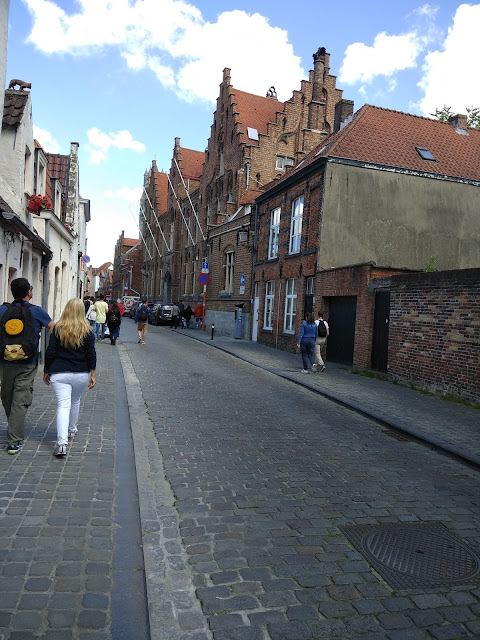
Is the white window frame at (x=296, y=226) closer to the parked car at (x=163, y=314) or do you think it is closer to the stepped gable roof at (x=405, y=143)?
the stepped gable roof at (x=405, y=143)


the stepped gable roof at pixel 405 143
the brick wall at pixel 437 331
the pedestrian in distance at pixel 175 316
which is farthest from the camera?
the pedestrian in distance at pixel 175 316

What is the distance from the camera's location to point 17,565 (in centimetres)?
314

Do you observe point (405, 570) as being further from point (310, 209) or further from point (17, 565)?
point (310, 209)

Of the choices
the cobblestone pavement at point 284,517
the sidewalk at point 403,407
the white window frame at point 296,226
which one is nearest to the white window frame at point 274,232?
the white window frame at point 296,226

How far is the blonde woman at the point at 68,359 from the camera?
538 centimetres

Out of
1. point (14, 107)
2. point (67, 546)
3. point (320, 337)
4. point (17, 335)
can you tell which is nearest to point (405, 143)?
point (320, 337)

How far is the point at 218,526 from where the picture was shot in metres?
3.90

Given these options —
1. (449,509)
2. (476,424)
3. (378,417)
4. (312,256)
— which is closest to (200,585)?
(449,509)

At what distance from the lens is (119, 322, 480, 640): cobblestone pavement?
9.20 ft

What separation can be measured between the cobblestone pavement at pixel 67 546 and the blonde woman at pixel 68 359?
1.69 ft

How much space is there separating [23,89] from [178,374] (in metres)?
8.48

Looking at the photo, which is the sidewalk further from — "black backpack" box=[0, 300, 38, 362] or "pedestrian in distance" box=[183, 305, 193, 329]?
"pedestrian in distance" box=[183, 305, 193, 329]

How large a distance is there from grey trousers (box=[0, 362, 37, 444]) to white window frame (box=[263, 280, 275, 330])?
17.6m

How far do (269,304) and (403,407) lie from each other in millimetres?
14311
